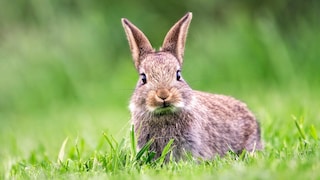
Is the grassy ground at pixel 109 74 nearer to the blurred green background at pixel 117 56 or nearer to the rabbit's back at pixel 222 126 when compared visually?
the blurred green background at pixel 117 56

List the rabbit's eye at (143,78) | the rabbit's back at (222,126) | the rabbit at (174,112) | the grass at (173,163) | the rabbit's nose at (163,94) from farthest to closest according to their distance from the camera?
1. the rabbit's back at (222,126)
2. the rabbit's eye at (143,78)
3. the rabbit at (174,112)
4. the rabbit's nose at (163,94)
5. the grass at (173,163)

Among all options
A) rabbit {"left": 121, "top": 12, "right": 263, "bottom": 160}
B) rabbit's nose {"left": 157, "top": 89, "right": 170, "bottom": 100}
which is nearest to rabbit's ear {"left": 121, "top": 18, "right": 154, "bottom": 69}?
rabbit {"left": 121, "top": 12, "right": 263, "bottom": 160}

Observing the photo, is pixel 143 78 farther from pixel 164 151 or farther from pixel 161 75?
pixel 164 151

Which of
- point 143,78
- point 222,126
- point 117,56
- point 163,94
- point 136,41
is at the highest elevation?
point 136,41

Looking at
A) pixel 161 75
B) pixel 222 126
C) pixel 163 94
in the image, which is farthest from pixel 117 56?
pixel 163 94

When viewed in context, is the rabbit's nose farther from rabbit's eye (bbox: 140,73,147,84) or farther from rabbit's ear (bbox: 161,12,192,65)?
rabbit's ear (bbox: 161,12,192,65)

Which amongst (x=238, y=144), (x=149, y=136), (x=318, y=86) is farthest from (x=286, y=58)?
(x=149, y=136)

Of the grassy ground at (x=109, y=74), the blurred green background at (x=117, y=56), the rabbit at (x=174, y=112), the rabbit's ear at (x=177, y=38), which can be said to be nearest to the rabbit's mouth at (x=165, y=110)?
the rabbit at (x=174, y=112)
